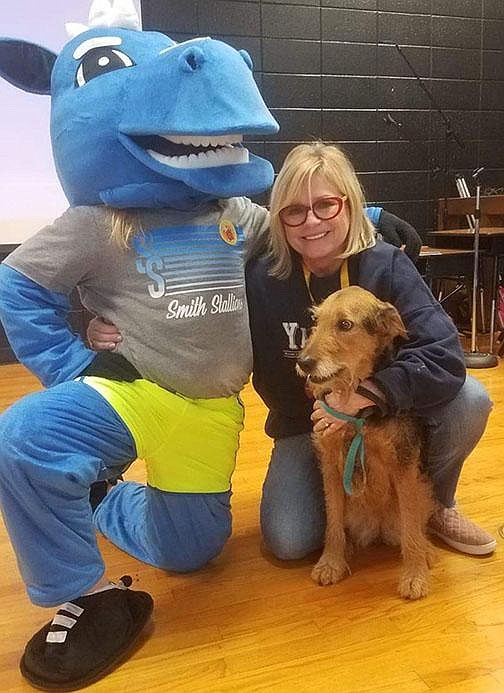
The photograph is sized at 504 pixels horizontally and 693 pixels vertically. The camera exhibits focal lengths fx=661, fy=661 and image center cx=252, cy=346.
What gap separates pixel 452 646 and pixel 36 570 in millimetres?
899

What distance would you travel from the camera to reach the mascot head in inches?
54.7

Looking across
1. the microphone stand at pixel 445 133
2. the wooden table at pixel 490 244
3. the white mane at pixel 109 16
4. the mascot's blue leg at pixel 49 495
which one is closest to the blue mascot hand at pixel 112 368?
the mascot's blue leg at pixel 49 495

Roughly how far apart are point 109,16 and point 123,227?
52 centimetres

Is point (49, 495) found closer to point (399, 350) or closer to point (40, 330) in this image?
point (40, 330)

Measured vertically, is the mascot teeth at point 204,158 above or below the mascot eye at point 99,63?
below

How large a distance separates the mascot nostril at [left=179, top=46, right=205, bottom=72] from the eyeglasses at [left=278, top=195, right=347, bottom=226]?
43cm

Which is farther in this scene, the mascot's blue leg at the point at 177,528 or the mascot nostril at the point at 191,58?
the mascot's blue leg at the point at 177,528

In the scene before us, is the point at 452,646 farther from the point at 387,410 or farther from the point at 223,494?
the point at 223,494

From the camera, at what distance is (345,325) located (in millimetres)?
1521

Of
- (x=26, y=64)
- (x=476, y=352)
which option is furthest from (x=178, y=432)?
(x=476, y=352)

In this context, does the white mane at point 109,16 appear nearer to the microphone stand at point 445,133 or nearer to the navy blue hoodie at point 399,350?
the navy blue hoodie at point 399,350

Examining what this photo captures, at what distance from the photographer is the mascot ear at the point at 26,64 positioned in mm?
1542

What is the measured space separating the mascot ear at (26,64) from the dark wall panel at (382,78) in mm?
3268

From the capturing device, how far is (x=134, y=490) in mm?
1938
